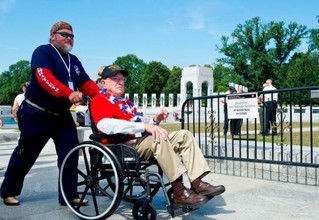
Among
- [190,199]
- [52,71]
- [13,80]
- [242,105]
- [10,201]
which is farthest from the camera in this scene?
[13,80]

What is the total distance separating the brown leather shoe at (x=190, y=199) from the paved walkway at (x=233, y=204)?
1.15 ft

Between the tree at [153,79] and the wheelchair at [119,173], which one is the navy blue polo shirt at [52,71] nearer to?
the wheelchair at [119,173]

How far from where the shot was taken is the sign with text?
495 cm

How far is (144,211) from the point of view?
283 centimetres

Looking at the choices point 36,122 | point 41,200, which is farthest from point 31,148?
→ point 41,200

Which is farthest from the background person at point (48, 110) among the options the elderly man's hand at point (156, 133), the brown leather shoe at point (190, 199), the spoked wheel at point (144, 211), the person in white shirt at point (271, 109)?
the person in white shirt at point (271, 109)

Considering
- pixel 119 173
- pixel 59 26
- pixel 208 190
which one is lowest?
pixel 208 190

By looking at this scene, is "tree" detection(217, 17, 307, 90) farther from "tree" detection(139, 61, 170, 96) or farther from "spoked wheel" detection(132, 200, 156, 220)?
"spoked wheel" detection(132, 200, 156, 220)

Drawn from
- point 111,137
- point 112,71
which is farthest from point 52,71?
point 111,137

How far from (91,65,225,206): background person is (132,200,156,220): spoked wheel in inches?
7.9

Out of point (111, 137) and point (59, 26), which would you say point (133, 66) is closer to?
point (59, 26)

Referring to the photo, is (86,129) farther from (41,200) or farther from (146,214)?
(146,214)

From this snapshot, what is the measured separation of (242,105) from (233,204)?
1696 millimetres

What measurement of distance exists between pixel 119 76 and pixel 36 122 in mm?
869
